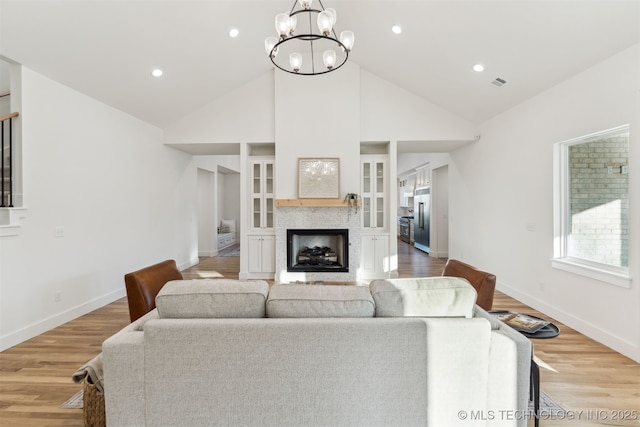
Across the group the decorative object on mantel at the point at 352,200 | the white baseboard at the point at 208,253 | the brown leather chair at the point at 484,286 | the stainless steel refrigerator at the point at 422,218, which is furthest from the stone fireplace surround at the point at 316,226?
the stainless steel refrigerator at the point at 422,218

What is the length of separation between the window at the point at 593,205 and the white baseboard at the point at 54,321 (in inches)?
228

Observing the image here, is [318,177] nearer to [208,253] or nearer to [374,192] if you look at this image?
[374,192]

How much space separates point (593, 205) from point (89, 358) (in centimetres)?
530

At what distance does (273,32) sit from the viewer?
4.33 m

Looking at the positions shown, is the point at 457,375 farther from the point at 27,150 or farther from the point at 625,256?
the point at 27,150

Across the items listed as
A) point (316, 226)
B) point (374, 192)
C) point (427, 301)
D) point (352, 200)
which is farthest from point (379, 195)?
point (427, 301)

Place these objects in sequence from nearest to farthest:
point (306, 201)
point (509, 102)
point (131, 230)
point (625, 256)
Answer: point (625, 256), point (509, 102), point (131, 230), point (306, 201)

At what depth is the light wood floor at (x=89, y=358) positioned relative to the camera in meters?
1.90

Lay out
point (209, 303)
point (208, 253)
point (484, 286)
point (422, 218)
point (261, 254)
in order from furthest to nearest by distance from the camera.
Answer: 1. point (422, 218)
2. point (208, 253)
3. point (261, 254)
4. point (484, 286)
5. point (209, 303)

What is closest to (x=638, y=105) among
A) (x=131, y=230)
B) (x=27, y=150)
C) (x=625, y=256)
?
(x=625, y=256)

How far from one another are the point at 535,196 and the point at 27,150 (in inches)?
235

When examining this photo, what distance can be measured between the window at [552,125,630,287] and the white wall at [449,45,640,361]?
104mm

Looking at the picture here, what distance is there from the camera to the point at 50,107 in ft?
10.7

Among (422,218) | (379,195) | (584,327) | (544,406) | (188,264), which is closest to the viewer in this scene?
(544,406)
